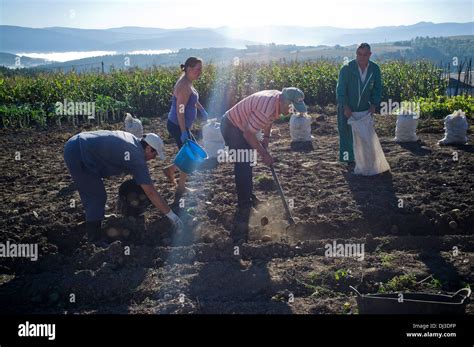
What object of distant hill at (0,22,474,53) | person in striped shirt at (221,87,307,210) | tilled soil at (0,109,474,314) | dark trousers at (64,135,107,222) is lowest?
tilled soil at (0,109,474,314)

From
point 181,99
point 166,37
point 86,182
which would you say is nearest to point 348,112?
point 181,99

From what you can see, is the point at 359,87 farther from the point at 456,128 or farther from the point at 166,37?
the point at 166,37

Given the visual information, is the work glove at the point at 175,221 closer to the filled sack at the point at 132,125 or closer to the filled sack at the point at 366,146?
the filled sack at the point at 366,146

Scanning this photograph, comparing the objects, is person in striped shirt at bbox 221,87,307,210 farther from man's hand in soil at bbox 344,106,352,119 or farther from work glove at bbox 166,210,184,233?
man's hand in soil at bbox 344,106,352,119

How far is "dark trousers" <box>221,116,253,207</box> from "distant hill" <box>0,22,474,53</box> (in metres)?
71.5

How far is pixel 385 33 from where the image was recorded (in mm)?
154375

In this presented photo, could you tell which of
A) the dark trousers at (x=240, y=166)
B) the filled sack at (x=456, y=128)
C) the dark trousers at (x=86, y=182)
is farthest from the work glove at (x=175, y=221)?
the filled sack at (x=456, y=128)

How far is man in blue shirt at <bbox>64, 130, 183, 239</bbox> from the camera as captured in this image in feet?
15.5

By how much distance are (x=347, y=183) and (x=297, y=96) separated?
235 cm

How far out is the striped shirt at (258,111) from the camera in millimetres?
5180

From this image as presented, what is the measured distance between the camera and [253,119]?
5.28 meters

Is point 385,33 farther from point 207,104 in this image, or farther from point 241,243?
point 241,243

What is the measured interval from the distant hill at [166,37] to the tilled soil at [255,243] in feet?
232

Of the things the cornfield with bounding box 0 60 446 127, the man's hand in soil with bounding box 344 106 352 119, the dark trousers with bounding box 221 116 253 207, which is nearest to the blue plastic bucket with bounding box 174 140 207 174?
the dark trousers with bounding box 221 116 253 207
